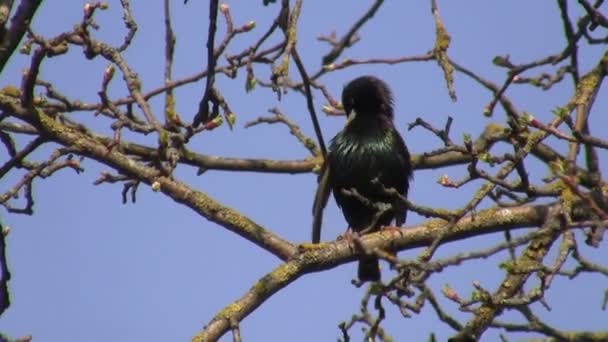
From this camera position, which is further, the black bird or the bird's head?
the bird's head

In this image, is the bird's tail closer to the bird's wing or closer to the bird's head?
the bird's wing

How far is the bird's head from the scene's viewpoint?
7.60m

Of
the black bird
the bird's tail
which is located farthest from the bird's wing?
the bird's tail

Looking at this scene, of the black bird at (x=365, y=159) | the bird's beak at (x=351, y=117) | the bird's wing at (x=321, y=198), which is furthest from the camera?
the bird's beak at (x=351, y=117)

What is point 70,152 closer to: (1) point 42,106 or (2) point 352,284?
(1) point 42,106

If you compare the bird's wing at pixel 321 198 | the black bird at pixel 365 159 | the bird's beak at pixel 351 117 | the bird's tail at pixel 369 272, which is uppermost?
the bird's beak at pixel 351 117

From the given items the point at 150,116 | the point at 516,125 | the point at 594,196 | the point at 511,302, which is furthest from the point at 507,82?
the point at 150,116

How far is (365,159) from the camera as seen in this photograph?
729cm

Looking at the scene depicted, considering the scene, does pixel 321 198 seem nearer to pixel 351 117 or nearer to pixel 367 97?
pixel 351 117

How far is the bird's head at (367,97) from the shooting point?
24.9 feet

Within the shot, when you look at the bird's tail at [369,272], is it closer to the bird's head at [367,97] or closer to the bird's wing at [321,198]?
the bird's wing at [321,198]

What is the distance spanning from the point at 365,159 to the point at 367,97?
55 centimetres

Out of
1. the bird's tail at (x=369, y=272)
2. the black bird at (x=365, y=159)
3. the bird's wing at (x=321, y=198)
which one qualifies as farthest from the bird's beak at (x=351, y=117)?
the bird's tail at (x=369, y=272)

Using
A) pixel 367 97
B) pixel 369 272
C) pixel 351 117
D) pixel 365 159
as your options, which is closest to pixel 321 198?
pixel 365 159
